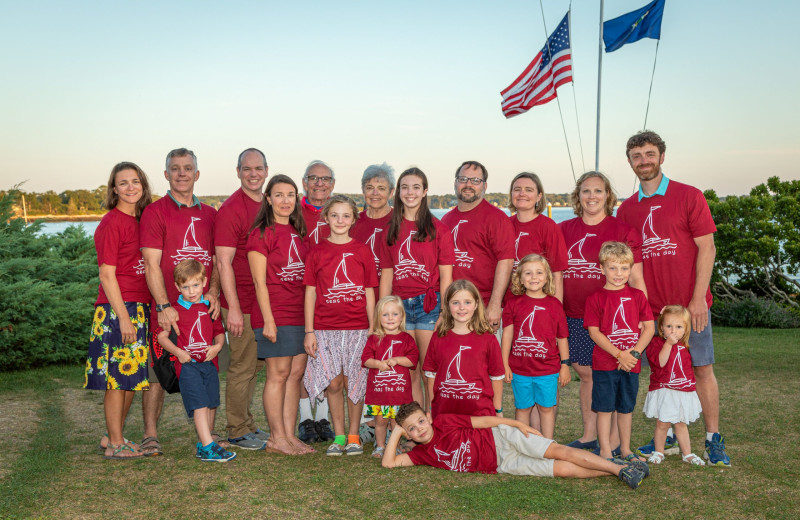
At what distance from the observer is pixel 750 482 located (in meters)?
4.06

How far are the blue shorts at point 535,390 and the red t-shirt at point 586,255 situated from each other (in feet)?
1.93

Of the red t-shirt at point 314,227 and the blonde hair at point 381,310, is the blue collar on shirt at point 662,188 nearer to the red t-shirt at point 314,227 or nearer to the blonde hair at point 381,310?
the blonde hair at point 381,310

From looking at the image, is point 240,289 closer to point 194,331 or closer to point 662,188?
point 194,331

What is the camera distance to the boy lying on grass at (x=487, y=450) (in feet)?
13.5

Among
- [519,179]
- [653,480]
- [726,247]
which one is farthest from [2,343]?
[726,247]

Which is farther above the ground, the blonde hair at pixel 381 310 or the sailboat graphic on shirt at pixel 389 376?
the blonde hair at pixel 381 310

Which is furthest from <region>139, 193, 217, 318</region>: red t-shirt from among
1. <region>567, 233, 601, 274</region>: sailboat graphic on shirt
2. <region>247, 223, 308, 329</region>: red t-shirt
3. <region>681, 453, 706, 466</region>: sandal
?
<region>681, 453, 706, 466</region>: sandal

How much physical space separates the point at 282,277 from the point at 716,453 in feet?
11.1

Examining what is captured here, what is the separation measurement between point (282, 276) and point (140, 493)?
176cm

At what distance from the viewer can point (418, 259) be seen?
4.71 metres

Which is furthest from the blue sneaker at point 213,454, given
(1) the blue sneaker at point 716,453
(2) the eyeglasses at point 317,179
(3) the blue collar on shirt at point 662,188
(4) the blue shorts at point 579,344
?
(3) the blue collar on shirt at point 662,188

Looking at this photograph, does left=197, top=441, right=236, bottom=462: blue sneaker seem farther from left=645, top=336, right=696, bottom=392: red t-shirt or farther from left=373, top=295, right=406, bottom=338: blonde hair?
left=645, top=336, right=696, bottom=392: red t-shirt

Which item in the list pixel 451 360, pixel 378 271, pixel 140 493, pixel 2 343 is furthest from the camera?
pixel 2 343

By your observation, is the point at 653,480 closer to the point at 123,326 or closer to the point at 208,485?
the point at 208,485
